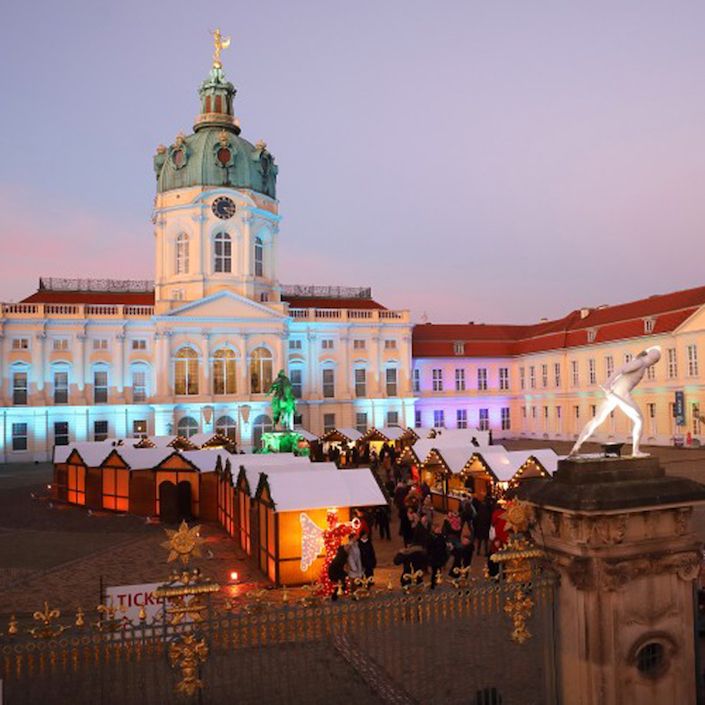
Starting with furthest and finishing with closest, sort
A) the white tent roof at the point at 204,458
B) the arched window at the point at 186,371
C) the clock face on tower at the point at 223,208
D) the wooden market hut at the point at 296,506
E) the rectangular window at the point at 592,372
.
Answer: the clock face on tower at the point at 223,208 < the rectangular window at the point at 592,372 < the arched window at the point at 186,371 < the white tent roof at the point at 204,458 < the wooden market hut at the point at 296,506

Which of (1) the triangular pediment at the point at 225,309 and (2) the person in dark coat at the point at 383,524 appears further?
(1) the triangular pediment at the point at 225,309

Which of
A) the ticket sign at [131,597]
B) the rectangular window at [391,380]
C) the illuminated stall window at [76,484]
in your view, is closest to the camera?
the ticket sign at [131,597]

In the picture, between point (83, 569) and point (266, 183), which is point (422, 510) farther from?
point (266, 183)

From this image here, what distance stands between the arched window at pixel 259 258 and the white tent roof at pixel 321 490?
1675 inches

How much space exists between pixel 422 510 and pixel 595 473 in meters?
10.6

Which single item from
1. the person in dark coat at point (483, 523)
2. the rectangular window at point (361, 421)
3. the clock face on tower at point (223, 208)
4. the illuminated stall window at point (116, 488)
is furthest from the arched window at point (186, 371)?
the person in dark coat at point (483, 523)

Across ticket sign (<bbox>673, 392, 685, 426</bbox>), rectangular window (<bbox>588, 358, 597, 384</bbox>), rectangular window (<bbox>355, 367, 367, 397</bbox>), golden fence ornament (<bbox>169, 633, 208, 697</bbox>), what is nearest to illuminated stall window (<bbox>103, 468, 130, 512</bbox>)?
golden fence ornament (<bbox>169, 633, 208, 697</bbox>)

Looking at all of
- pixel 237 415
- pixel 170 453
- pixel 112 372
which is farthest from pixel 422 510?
pixel 112 372

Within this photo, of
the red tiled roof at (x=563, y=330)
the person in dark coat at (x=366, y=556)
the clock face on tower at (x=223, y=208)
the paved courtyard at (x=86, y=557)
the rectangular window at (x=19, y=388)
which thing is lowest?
the paved courtyard at (x=86, y=557)

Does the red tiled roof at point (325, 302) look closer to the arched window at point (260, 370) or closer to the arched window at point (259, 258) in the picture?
the arched window at point (259, 258)

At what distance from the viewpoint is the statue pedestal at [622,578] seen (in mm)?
6996

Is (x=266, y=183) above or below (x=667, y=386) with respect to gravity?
above

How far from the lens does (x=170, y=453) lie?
27172 mm

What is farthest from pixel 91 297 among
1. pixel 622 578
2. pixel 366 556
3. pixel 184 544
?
pixel 622 578
